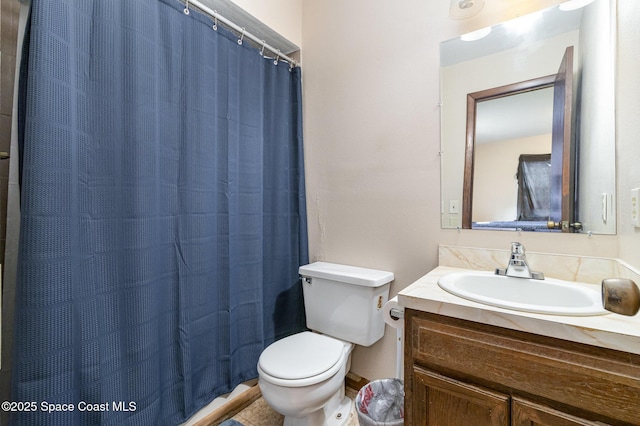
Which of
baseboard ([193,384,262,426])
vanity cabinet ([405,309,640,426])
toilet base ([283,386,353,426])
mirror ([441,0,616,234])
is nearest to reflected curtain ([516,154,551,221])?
mirror ([441,0,616,234])

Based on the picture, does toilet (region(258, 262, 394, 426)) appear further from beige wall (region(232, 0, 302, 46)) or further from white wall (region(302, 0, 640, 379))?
beige wall (region(232, 0, 302, 46))

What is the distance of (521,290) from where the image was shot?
1057 mm

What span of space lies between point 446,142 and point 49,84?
154cm

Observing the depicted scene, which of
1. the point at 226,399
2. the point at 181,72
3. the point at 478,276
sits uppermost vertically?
the point at 181,72

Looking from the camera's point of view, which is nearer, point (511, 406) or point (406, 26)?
point (511, 406)

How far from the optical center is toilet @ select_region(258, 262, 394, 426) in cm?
115

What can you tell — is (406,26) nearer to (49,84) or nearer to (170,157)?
(170,157)

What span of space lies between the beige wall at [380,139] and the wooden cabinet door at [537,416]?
2.15 ft

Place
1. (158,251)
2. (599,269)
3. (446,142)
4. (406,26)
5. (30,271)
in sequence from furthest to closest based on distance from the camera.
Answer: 1. (406,26)
2. (446,142)
3. (158,251)
4. (599,269)
5. (30,271)

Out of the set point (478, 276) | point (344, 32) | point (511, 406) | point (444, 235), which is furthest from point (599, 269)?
point (344, 32)

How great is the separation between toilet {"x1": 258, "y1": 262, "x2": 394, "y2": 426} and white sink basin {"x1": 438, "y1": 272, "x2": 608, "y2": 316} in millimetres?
423

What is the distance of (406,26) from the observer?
1465 millimetres

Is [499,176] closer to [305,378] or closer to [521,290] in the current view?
[521,290]

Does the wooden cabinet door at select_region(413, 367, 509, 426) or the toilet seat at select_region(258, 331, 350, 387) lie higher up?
the wooden cabinet door at select_region(413, 367, 509, 426)
